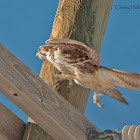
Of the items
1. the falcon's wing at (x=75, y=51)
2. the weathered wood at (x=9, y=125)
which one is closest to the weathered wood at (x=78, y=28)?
the falcon's wing at (x=75, y=51)

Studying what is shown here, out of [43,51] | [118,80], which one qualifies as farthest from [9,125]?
[118,80]

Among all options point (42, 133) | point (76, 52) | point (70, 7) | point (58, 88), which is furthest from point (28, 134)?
point (70, 7)

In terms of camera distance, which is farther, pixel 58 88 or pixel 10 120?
pixel 58 88

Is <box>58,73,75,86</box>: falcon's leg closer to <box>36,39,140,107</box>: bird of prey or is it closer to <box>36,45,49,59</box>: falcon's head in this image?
<box>36,39,140,107</box>: bird of prey

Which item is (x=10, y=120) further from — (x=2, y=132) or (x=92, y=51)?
(x=92, y=51)

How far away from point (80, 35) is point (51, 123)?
690 mm

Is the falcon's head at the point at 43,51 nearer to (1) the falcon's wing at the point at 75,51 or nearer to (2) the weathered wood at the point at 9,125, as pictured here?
(1) the falcon's wing at the point at 75,51

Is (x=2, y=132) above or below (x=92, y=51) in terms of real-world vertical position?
below

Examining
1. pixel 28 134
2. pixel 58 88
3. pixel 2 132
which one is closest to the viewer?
pixel 2 132

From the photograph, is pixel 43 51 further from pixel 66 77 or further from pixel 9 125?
pixel 9 125

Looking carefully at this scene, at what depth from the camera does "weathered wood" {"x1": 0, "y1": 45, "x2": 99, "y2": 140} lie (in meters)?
1.31

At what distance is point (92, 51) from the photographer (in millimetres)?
1762

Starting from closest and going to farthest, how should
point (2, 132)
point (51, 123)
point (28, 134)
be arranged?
1. point (51, 123)
2. point (2, 132)
3. point (28, 134)

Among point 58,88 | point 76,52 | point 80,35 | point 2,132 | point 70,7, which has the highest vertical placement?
point 70,7
